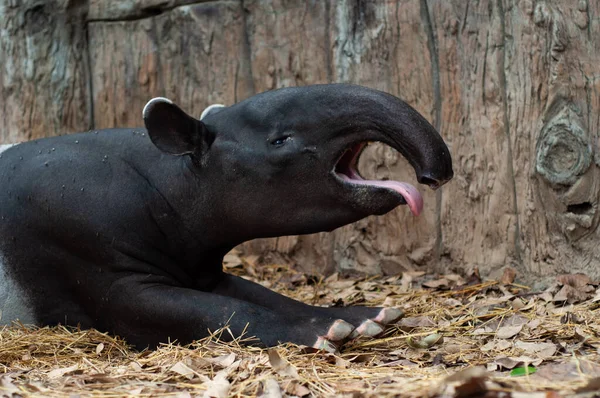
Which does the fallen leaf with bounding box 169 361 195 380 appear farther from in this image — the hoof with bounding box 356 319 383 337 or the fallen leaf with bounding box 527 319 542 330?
the fallen leaf with bounding box 527 319 542 330

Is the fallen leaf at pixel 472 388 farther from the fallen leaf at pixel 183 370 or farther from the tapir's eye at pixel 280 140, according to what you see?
the tapir's eye at pixel 280 140

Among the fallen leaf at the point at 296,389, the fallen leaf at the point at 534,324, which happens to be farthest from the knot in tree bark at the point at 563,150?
the fallen leaf at the point at 296,389

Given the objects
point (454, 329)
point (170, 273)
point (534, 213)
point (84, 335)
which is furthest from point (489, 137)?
point (84, 335)

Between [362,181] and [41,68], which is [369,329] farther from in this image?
[41,68]

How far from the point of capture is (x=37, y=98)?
716 centimetres

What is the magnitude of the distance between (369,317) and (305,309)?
53 centimetres

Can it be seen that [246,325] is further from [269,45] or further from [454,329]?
[269,45]

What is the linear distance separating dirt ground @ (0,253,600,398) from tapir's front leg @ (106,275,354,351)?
71mm

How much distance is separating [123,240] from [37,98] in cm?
280

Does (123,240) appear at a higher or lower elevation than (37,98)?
lower

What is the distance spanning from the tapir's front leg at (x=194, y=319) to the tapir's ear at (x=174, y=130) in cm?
69

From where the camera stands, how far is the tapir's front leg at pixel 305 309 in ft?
15.1

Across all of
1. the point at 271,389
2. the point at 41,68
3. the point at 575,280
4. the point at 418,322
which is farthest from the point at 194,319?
the point at 41,68

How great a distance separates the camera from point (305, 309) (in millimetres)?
5180
